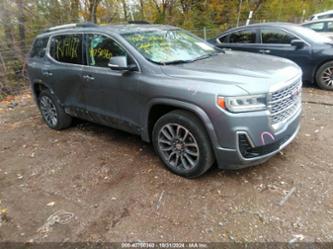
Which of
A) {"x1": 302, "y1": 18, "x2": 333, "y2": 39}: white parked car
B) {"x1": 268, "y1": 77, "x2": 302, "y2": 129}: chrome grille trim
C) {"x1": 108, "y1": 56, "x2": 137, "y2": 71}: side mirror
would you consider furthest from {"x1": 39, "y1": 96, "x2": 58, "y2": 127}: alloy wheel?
{"x1": 302, "y1": 18, "x2": 333, "y2": 39}: white parked car

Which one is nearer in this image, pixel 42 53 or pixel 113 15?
pixel 42 53

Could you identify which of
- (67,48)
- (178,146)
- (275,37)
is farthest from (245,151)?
(275,37)

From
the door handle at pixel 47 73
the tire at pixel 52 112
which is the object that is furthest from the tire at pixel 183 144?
the door handle at pixel 47 73

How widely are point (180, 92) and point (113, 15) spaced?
10304 millimetres

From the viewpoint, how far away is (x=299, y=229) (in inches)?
103

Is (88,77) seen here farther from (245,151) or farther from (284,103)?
(284,103)

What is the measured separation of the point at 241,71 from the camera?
125 inches

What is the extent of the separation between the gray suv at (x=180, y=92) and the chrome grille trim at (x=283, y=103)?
11 mm

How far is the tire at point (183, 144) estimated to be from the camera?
3.16 meters

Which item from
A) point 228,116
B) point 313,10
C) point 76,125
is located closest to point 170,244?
point 228,116

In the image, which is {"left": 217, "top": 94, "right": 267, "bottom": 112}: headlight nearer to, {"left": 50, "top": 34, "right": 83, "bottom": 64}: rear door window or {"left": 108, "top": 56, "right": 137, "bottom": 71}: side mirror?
{"left": 108, "top": 56, "right": 137, "bottom": 71}: side mirror

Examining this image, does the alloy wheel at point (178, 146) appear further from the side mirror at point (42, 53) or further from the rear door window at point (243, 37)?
the rear door window at point (243, 37)

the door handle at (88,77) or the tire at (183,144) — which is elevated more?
the door handle at (88,77)

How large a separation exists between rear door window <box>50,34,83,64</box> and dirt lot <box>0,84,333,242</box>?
135 centimetres
